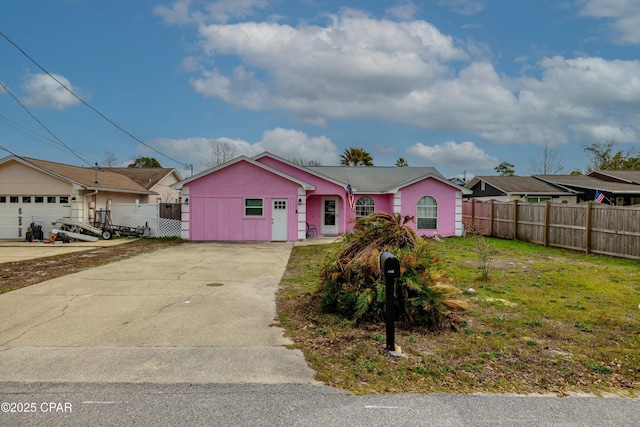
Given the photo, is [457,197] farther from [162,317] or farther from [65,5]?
[65,5]

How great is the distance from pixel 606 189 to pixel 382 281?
2878cm

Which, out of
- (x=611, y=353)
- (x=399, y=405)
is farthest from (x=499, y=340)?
(x=399, y=405)

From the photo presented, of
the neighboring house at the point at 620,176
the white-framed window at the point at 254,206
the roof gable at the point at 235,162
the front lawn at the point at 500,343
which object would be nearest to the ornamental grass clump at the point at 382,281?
the front lawn at the point at 500,343

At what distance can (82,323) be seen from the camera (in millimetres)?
5457

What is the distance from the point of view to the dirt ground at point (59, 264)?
8.59m

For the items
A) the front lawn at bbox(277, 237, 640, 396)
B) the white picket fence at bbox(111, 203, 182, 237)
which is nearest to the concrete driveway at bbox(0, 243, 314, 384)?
the front lawn at bbox(277, 237, 640, 396)

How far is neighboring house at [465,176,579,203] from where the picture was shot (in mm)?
28625

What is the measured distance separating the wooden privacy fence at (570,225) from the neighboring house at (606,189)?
A: 543 inches

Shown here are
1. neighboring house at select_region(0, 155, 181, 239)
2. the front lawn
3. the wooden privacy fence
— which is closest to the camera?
the front lawn

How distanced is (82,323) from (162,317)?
1.06 meters

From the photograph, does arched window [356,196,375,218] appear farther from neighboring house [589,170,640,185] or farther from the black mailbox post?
neighboring house [589,170,640,185]

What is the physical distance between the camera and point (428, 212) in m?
19.5

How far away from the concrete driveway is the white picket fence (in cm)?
894

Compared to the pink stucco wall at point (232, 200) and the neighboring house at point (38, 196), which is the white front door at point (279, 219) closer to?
the pink stucco wall at point (232, 200)
